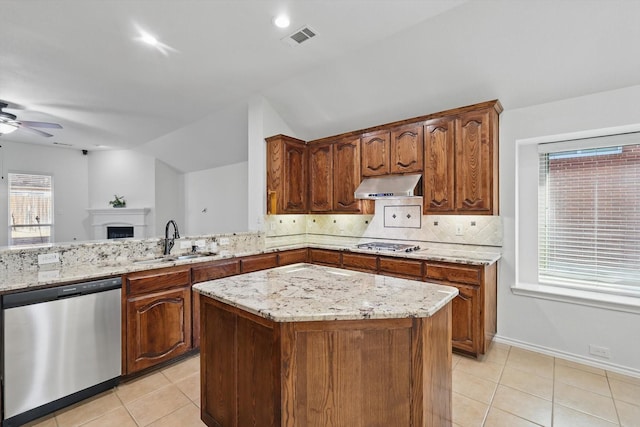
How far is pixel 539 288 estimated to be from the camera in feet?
9.60

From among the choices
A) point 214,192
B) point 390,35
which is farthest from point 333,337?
point 214,192

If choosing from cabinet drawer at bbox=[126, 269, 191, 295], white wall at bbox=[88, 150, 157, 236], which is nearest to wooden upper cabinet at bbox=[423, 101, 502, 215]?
cabinet drawer at bbox=[126, 269, 191, 295]

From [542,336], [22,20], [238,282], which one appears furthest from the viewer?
[542,336]

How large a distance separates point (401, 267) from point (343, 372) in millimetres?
2021

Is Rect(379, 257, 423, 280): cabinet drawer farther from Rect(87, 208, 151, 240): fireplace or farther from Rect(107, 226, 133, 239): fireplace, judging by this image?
Rect(107, 226, 133, 239): fireplace

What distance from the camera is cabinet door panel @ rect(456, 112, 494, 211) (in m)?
2.91

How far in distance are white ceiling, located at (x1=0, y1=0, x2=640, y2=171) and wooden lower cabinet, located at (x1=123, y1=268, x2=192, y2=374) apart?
2127 mm

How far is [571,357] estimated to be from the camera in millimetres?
2703

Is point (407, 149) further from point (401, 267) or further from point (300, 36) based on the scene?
point (300, 36)

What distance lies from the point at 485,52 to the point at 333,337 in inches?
110

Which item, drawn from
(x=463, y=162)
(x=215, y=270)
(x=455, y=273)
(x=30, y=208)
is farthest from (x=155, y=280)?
(x=30, y=208)

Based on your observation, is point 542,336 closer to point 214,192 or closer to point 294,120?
point 294,120

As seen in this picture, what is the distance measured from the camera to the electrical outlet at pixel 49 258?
239 cm

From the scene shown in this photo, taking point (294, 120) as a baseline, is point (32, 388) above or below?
below
